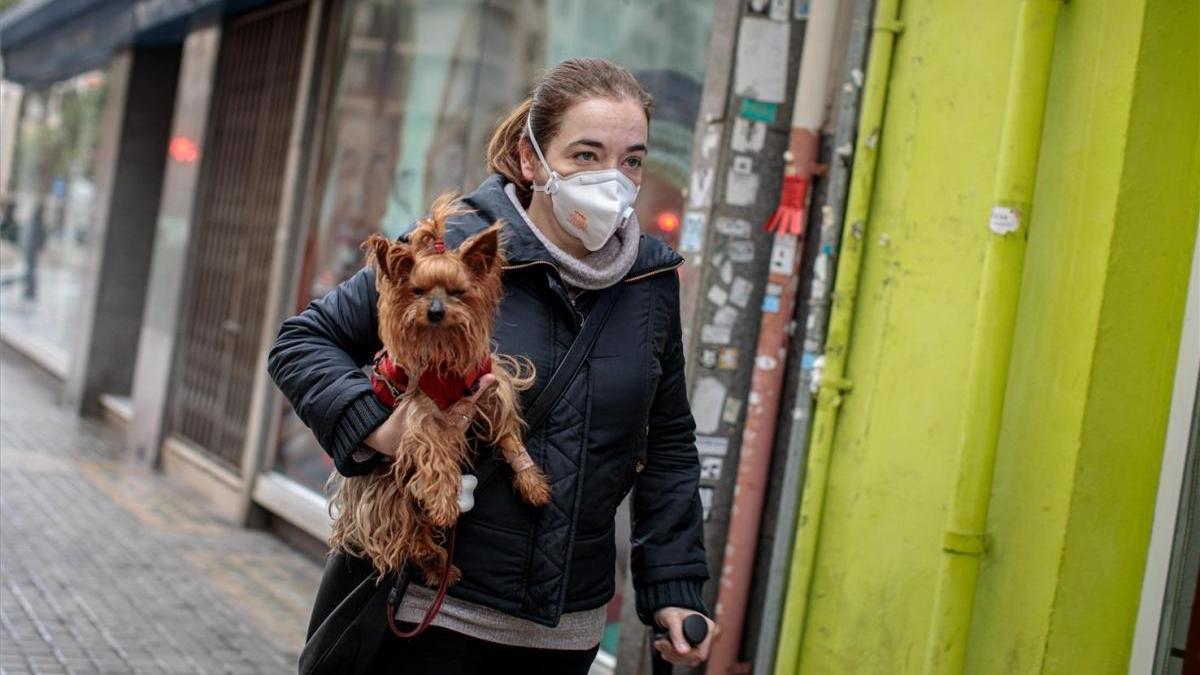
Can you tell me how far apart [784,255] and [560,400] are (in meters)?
2.64

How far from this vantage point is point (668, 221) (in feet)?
20.8

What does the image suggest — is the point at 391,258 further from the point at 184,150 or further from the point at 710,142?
the point at 184,150

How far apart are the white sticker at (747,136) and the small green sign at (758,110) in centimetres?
2

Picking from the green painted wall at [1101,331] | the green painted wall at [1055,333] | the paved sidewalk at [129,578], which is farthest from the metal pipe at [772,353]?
the paved sidewalk at [129,578]

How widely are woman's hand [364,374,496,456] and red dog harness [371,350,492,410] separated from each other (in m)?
0.01

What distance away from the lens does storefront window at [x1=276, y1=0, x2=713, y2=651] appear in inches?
254

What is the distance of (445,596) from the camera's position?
105 inches

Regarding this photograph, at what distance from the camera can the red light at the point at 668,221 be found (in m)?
6.29

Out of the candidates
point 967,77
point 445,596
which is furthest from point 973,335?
point 445,596

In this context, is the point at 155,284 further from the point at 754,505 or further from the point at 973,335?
the point at 973,335

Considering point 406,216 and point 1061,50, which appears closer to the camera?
point 1061,50

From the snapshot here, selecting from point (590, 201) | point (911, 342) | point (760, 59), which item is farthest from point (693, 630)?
point (760, 59)

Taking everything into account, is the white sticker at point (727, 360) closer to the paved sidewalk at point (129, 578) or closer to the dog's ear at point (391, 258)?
the paved sidewalk at point (129, 578)

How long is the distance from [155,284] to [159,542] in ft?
13.4
